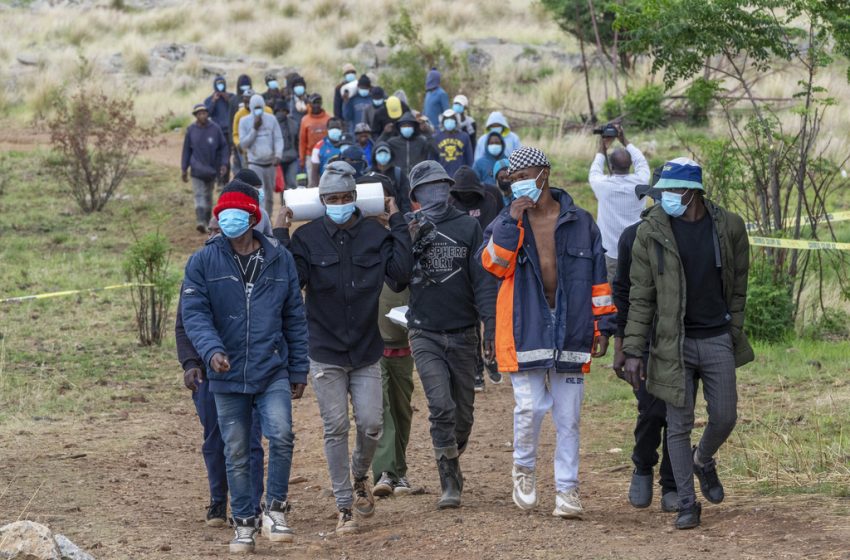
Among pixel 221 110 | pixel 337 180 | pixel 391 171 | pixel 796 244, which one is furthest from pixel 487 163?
pixel 221 110

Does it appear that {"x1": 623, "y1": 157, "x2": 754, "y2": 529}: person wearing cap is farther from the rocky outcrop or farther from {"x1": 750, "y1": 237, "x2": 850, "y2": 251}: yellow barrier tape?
{"x1": 750, "y1": 237, "x2": 850, "y2": 251}: yellow barrier tape

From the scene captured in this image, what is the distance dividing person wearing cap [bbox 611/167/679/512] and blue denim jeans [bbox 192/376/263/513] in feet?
6.80

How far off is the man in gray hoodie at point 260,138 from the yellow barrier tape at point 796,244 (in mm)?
7787

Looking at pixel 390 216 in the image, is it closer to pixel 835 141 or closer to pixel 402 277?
pixel 402 277

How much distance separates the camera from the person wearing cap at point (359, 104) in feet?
64.8

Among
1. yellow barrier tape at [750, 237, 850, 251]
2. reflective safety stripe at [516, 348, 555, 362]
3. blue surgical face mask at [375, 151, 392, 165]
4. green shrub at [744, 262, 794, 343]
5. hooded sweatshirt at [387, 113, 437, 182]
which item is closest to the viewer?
reflective safety stripe at [516, 348, 555, 362]

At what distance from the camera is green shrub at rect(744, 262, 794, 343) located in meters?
12.5

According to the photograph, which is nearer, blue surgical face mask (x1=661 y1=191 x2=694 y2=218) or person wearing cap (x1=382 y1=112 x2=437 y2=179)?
blue surgical face mask (x1=661 y1=191 x2=694 y2=218)

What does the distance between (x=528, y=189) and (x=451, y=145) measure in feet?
27.3

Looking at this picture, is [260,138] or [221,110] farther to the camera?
[221,110]

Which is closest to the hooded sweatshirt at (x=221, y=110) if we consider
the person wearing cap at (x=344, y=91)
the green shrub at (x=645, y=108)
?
the person wearing cap at (x=344, y=91)

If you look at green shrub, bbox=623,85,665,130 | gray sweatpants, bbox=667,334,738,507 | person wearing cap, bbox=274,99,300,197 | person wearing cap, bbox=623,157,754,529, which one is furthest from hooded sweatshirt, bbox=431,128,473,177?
green shrub, bbox=623,85,665,130

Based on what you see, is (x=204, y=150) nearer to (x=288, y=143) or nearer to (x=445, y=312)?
(x=288, y=143)

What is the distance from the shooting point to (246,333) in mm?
6945
